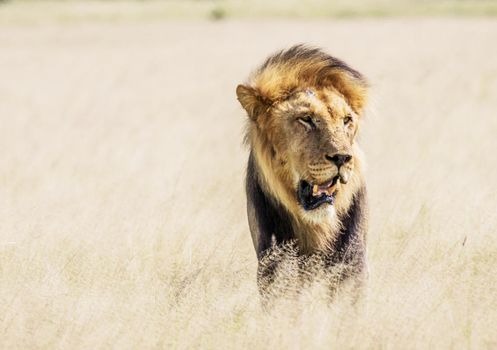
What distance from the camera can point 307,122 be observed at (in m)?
4.09

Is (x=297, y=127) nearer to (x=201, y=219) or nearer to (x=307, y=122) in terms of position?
(x=307, y=122)

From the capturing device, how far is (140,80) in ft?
52.9

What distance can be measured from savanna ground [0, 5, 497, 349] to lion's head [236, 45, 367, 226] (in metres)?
0.36

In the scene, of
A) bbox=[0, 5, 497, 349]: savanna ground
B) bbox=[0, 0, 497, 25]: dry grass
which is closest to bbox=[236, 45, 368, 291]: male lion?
bbox=[0, 5, 497, 349]: savanna ground

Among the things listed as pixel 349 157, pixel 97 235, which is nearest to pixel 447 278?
pixel 349 157

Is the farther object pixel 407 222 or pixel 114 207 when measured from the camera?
pixel 114 207

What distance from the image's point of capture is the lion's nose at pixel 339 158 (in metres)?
3.88

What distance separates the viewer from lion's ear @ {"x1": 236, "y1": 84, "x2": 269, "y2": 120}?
422 cm

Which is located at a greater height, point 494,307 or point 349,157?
point 349,157

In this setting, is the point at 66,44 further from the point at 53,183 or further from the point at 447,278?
the point at 447,278

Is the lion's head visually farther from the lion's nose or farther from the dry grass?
the dry grass

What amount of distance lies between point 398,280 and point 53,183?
13.7 feet

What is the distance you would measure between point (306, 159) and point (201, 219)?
2.22 metres

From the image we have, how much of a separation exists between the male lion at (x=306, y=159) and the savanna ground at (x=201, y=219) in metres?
0.25
